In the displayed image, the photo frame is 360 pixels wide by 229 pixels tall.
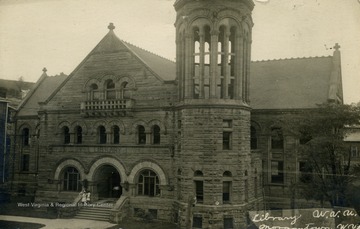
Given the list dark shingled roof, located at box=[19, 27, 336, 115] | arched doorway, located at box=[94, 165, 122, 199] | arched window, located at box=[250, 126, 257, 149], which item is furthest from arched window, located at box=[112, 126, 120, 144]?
arched window, located at box=[250, 126, 257, 149]

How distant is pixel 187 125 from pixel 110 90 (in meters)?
7.65

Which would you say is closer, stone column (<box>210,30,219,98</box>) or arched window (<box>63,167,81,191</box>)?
stone column (<box>210,30,219,98</box>)

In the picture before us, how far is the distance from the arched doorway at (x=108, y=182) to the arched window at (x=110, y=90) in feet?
18.2

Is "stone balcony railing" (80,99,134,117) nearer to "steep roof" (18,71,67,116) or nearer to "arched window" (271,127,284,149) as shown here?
"steep roof" (18,71,67,116)

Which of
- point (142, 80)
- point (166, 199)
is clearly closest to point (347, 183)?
point (166, 199)

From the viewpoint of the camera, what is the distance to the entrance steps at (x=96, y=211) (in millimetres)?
26547

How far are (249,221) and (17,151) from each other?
2555 centimetres

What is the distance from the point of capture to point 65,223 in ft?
83.3

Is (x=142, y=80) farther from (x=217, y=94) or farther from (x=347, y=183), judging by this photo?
(x=347, y=183)

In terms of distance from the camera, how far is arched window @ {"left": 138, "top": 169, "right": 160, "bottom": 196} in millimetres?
27422

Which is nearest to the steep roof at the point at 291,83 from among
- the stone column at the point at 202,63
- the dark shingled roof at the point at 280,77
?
the dark shingled roof at the point at 280,77

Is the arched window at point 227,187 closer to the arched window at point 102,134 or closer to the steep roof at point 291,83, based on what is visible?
the steep roof at point 291,83

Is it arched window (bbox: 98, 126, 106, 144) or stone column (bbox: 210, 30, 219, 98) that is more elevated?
stone column (bbox: 210, 30, 219, 98)

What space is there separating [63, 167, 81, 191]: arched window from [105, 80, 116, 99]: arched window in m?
6.77
